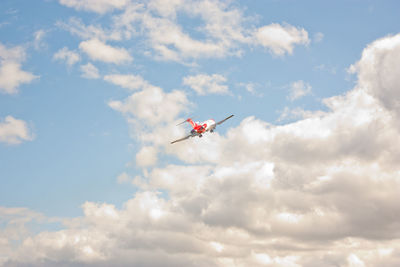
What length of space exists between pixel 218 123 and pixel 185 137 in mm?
21898

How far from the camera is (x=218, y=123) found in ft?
565

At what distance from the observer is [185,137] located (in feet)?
539
